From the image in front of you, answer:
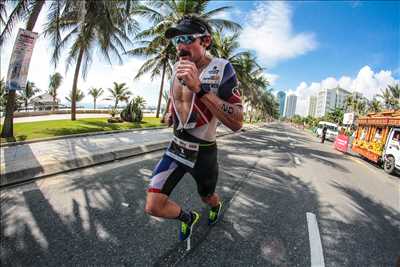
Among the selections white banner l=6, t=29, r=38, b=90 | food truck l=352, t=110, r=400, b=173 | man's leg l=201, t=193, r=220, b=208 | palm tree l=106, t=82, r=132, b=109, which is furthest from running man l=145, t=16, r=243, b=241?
palm tree l=106, t=82, r=132, b=109

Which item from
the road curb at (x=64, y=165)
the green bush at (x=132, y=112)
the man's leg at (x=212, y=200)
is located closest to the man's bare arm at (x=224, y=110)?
the man's leg at (x=212, y=200)

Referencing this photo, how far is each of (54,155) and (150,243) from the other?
13.9ft

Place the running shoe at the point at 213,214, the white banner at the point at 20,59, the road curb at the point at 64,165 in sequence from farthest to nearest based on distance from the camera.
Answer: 1. the white banner at the point at 20,59
2. the road curb at the point at 64,165
3. the running shoe at the point at 213,214

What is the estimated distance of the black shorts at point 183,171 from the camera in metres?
2.21

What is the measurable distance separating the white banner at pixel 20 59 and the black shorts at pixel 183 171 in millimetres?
6541

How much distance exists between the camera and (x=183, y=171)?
233 centimetres

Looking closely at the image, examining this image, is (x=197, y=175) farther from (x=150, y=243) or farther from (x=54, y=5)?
(x=54, y=5)

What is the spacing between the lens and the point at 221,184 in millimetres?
4805

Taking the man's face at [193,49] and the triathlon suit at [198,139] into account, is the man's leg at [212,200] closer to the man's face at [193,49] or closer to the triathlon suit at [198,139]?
the triathlon suit at [198,139]

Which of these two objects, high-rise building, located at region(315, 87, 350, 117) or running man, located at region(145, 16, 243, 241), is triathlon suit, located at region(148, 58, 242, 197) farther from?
high-rise building, located at region(315, 87, 350, 117)

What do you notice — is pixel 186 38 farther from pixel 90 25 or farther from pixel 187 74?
Answer: pixel 90 25

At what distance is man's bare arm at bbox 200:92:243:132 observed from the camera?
72.9 inches

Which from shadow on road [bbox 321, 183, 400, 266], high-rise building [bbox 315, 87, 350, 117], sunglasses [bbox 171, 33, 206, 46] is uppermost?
high-rise building [bbox 315, 87, 350, 117]

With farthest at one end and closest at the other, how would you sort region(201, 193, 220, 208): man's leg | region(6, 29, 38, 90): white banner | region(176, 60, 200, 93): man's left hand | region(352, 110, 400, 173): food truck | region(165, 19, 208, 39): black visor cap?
region(352, 110, 400, 173): food truck
region(6, 29, 38, 90): white banner
region(201, 193, 220, 208): man's leg
region(165, 19, 208, 39): black visor cap
region(176, 60, 200, 93): man's left hand
